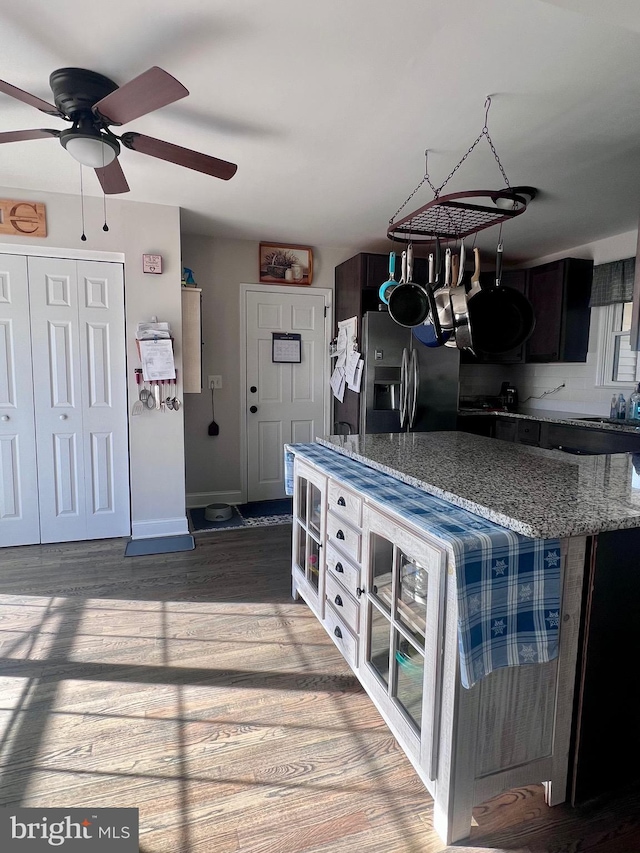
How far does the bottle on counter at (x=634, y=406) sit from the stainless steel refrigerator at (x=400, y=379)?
1.34m

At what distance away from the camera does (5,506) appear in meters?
3.32

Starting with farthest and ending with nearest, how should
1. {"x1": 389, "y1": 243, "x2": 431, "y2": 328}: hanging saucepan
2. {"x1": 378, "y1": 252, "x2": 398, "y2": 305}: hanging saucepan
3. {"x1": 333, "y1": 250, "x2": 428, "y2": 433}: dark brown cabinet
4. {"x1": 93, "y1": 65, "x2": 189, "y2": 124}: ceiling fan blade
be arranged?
{"x1": 333, "y1": 250, "x2": 428, "y2": 433}: dark brown cabinet
{"x1": 378, "y1": 252, "x2": 398, "y2": 305}: hanging saucepan
{"x1": 389, "y1": 243, "x2": 431, "y2": 328}: hanging saucepan
{"x1": 93, "y1": 65, "x2": 189, "y2": 124}: ceiling fan blade

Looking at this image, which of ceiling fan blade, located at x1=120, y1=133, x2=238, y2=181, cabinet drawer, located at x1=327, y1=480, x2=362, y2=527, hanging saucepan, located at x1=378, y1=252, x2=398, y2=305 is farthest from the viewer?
hanging saucepan, located at x1=378, y1=252, x2=398, y2=305

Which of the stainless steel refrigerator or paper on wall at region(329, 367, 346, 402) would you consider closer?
the stainless steel refrigerator

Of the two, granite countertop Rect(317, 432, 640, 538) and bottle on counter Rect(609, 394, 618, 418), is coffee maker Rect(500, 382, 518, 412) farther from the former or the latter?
granite countertop Rect(317, 432, 640, 538)

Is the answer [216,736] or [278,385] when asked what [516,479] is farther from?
[278,385]

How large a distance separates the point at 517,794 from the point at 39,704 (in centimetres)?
175

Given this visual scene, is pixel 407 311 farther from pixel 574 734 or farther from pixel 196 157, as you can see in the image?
pixel 574 734

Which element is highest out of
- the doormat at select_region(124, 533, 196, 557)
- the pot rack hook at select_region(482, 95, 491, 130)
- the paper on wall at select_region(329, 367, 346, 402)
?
the pot rack hook at select_region(482, 95, 491, 130)

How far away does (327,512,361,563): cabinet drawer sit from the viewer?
1808mm

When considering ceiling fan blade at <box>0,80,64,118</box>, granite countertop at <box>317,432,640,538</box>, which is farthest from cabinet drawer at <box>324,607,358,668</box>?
ceiling fan blade at <box>0,80,64,118</box>

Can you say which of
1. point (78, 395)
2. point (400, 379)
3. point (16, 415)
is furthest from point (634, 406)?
point (16, 415)

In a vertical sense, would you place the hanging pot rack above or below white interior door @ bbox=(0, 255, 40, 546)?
above

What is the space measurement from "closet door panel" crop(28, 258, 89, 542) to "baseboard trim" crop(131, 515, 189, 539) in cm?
39
